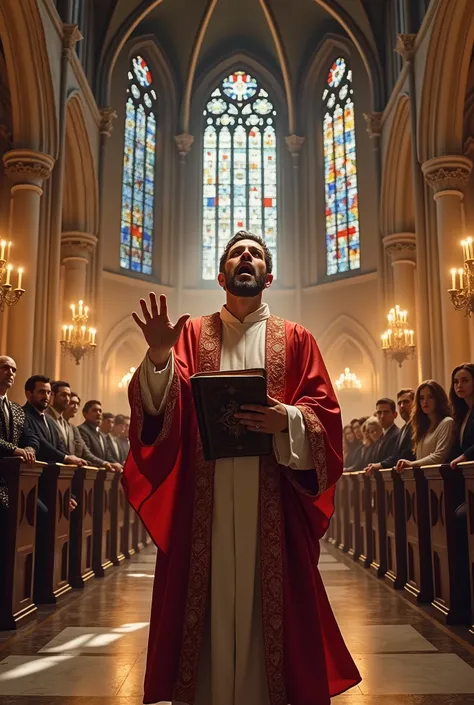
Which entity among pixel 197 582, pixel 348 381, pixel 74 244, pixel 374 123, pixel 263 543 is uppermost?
pixel 374 123

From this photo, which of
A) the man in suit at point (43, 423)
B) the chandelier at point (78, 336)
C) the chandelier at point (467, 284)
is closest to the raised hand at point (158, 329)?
the man in suit at point (43, 423)

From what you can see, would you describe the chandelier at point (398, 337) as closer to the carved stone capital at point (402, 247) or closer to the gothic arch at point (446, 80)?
the carved stone capital at point (402, 247)

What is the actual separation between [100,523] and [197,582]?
562 cm

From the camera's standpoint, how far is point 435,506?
568cm

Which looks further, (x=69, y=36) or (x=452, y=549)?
(x=69, y=36)

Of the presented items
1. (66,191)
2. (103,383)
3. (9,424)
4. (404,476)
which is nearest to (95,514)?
(9,424)

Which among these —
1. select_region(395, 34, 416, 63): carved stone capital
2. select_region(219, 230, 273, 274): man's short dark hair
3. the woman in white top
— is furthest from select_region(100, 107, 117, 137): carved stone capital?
select_region(219, 230, 273, 274): man's short dark hair

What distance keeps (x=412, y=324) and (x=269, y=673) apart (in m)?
14.4

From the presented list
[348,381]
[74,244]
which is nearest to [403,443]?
[74,244]

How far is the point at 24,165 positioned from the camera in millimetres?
11609

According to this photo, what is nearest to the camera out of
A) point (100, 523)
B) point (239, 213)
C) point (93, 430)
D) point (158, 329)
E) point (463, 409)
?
point (158, 329)

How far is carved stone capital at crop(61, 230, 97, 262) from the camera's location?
1608 cm

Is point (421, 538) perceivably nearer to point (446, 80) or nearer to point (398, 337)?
point (398, 337)

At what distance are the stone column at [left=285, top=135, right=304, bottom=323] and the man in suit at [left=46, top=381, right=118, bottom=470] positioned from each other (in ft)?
40.8
